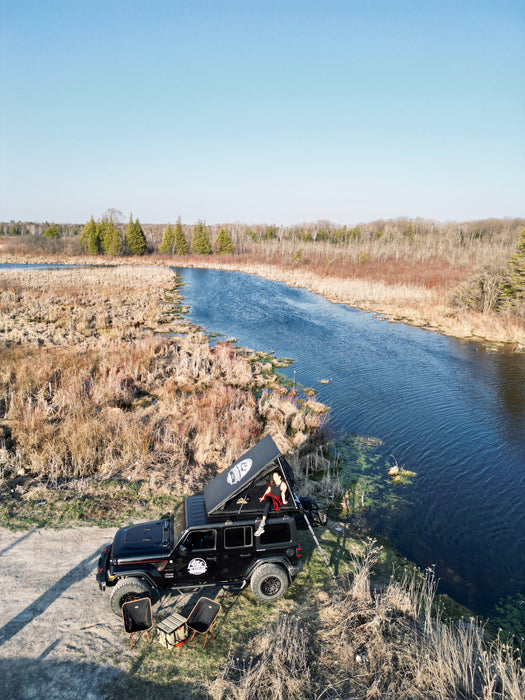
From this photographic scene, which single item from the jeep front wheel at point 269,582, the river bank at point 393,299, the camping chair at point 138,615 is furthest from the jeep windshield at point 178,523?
the river bank at point 393,299

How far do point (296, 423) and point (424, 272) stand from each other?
1838 inches

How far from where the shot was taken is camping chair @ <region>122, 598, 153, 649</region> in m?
5.91

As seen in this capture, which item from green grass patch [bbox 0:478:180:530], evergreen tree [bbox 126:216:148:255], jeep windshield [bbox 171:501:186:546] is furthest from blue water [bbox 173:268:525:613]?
evergreen tree [bbox 126:216:148:255]

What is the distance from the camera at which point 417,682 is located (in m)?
5.43

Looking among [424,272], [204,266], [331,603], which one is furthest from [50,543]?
Result: [204,266]

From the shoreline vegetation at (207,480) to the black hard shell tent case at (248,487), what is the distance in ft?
5.50

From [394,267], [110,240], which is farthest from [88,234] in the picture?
[394,267]

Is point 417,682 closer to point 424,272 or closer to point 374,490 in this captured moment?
point 374,490

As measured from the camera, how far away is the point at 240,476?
6.84m

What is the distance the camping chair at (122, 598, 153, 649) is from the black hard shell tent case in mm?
1525

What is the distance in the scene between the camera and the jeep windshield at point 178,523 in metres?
6.62

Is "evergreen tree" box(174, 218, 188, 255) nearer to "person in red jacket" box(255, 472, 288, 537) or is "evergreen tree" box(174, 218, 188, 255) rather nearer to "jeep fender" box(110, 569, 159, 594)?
"person in red jacket" box(255, 472, 288, 537)

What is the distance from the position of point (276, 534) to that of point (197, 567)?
1392 mm

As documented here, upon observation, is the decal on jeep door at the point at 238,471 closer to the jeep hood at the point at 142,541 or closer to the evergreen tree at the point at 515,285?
the jeep hood at the point at 142,541
